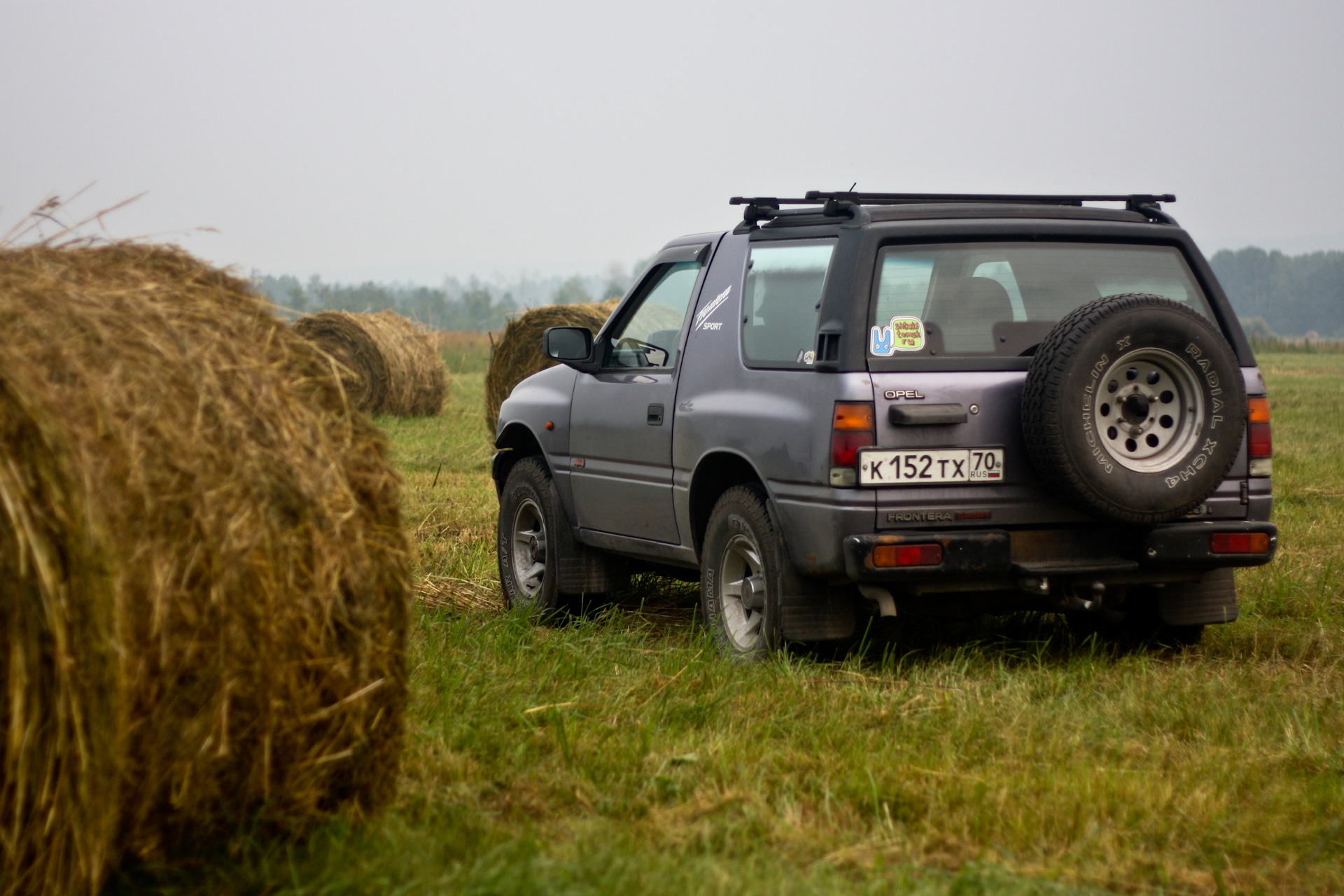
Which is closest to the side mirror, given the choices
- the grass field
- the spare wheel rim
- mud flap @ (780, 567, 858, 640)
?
the grass field

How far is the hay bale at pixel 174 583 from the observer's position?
10.5 ft

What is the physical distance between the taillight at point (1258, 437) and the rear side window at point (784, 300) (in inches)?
68.0

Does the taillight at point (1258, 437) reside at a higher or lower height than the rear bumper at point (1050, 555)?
higher

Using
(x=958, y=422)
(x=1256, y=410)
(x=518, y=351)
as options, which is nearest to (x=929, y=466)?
(x=958, y=422)

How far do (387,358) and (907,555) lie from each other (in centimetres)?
1576

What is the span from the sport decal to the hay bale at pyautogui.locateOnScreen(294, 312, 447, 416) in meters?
13.7

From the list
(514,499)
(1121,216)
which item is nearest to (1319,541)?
(1121,216)

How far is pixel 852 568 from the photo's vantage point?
549cm

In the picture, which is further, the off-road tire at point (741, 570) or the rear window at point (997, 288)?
the off-road tire at point (741, 570)

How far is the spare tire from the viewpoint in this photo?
545cm

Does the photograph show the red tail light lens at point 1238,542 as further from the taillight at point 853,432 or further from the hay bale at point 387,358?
the hay bale at point 387,358

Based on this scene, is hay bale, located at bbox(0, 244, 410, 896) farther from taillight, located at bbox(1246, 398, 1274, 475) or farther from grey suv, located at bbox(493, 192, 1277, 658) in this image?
taillight, located at bbox(1246, 398, 1274, 475)

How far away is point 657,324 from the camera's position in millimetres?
7363

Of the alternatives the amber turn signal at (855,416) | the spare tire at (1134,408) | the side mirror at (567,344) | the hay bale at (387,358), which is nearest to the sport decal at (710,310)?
the side mirror at (567,344)
